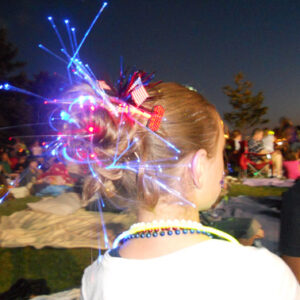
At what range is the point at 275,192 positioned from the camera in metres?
6.83

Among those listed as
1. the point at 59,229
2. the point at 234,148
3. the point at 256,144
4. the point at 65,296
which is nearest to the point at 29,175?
the point at 59,229

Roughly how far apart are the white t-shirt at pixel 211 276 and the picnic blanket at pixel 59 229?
9.96ft

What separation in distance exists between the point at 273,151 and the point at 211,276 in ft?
29.6

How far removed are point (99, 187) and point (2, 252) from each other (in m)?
3.27

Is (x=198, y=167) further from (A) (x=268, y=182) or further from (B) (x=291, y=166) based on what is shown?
(A) (x=268, y=182)

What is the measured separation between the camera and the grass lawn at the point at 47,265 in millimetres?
3092

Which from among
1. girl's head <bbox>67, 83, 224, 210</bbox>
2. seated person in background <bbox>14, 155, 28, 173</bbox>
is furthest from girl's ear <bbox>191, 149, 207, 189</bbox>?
seated person in background <bbox>14, 155, 28, 173</bbox>

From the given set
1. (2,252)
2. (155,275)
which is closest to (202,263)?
(155,275)

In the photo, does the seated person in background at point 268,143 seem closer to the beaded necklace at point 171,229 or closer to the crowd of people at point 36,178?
the crowd of people at point 36,178

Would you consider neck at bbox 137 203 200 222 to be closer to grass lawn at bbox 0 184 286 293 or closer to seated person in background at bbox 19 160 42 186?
grass lawn at bbox 0 184 286 293

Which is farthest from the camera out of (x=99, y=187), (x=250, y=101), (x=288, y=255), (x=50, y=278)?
(x=250, y=101)

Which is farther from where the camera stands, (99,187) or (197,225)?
(99,187)

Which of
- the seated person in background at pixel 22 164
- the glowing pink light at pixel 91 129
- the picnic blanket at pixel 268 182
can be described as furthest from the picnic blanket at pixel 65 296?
the seated person in background at pixel 22 164

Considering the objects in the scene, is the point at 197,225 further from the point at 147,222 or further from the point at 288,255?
the point at 288,255
